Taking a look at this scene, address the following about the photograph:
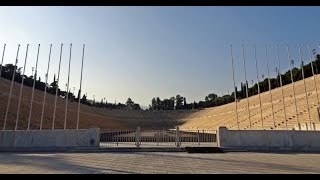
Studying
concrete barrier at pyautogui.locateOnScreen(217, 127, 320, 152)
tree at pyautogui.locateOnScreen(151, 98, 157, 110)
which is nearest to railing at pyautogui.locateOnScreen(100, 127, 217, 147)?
concrete barrier at pyautogui.locateOnScreen(217, 127, 320, 152)

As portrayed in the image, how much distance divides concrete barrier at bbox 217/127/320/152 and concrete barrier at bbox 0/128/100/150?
26.3 ft

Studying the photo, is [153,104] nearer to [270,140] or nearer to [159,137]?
[159,137]

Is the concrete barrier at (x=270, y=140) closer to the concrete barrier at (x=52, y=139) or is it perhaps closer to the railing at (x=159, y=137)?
the railing at (x=159, y=137)

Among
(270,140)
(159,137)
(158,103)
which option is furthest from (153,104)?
(270,140)

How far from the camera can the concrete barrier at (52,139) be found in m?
18.5

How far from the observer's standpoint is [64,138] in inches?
731

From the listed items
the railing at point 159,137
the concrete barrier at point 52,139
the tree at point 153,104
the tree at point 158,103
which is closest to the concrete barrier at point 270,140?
the railing at point 159,137

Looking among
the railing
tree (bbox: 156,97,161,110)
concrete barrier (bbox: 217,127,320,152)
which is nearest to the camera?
concrete barrier (bbox: 217,127,320,152)

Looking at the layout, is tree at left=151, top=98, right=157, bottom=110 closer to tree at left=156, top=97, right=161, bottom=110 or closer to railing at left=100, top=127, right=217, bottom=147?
tree at left=156, top=97, right=161, bottom=110

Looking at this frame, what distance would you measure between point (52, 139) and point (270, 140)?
13409 mm

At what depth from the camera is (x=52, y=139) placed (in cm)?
1853

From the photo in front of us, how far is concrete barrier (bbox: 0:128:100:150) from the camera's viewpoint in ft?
60.6

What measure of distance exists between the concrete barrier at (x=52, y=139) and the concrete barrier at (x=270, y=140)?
803 cm
